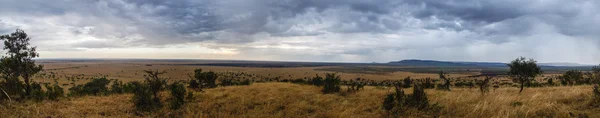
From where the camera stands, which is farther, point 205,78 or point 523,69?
point 205,78

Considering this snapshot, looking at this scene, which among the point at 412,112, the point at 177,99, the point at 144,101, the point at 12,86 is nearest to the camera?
the point at 412,112

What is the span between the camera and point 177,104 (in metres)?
11.8

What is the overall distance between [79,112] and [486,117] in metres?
12.7

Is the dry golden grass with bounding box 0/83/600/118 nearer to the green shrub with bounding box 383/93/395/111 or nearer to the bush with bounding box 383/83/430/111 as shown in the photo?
the green shrub with bounding box 383/93/395/111

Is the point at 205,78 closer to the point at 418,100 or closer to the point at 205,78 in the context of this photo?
the point at 205,78

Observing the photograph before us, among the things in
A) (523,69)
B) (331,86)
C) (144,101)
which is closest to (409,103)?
(331,86)

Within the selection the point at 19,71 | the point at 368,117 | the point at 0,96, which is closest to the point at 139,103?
the point at 0,96

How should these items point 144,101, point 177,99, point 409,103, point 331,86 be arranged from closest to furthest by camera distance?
point 409,103 → point 144,101 → point 177,99 → point 331,86

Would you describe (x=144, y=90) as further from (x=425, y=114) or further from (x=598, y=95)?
(x=598, y=95)

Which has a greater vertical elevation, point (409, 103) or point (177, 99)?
point (409, 103)

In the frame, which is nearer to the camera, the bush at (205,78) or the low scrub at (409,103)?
the low scrub at (409,103)

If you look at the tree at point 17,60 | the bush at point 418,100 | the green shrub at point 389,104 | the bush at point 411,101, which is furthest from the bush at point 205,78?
the bush at point 418,100

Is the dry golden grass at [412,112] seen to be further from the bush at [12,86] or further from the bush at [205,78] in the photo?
the bush at [205,78]

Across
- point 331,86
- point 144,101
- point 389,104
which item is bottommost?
point 144,101
